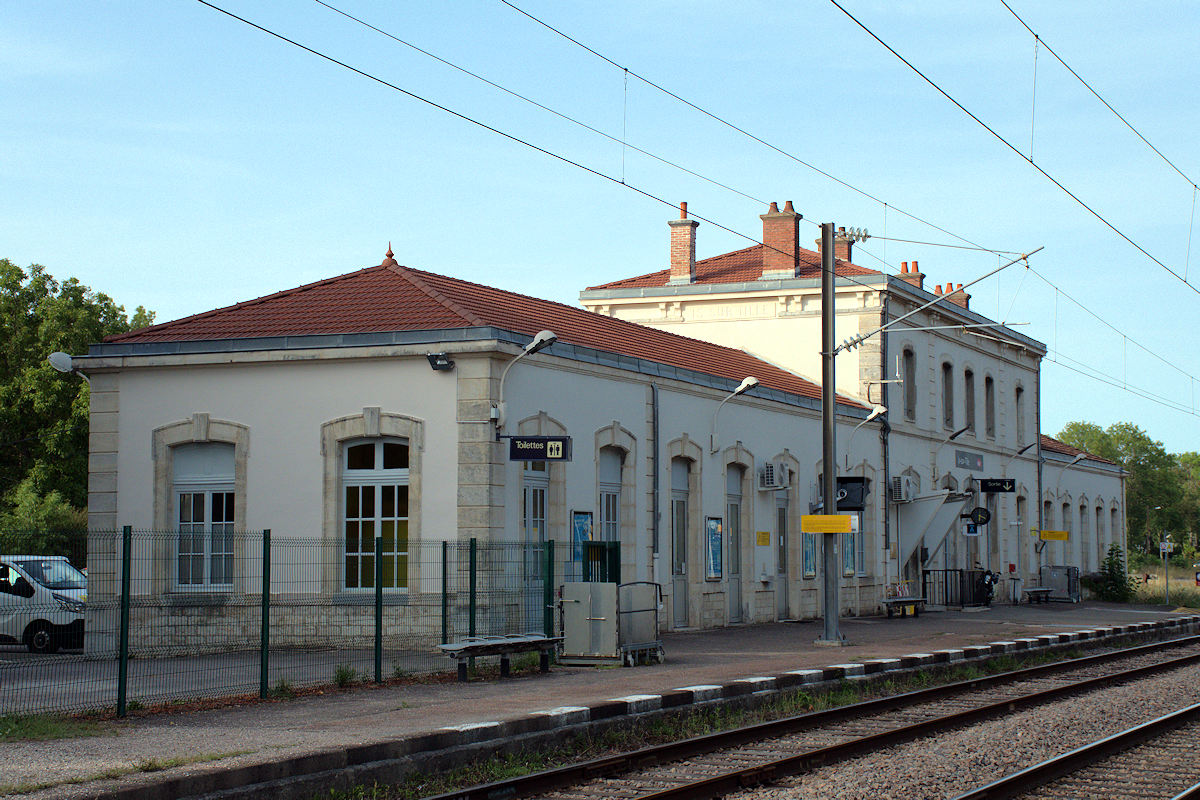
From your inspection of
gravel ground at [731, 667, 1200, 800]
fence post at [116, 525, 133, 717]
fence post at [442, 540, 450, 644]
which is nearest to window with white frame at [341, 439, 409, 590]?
fence post at [442, 540, 450, 644]

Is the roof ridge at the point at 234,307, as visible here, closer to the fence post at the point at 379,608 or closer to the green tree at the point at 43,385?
the fence post at the point at 379,608

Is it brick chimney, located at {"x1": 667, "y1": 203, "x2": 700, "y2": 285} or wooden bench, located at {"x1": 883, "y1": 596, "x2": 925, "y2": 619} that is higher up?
brick chimney, located at {"x1": 667, "y1": 203, "x2": 700, "y2": 285}

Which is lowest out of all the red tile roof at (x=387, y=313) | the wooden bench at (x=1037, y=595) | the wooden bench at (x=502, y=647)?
the wooden bench at (x=1037, y=595)

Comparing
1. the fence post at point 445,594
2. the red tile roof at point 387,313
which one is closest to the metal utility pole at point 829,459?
the red tile roof at point 387,313

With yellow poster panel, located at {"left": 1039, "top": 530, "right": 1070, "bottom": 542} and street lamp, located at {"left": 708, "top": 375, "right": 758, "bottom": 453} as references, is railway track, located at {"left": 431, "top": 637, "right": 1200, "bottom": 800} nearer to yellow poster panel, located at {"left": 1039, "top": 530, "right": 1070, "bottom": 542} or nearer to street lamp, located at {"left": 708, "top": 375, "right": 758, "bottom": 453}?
street lamp, located at {"left": 708, "top": 375, "right": 758, "bottom": 453}

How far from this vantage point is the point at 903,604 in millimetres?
32219

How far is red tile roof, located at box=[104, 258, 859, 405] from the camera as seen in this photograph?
812 inches

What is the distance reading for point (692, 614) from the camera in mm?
24562

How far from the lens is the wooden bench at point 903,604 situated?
3183 centimetres

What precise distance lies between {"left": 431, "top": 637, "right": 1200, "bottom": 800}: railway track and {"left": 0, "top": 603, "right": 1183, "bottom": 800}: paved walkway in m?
1.37

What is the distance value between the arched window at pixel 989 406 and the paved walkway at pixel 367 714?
19.7 m

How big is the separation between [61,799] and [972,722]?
8903 mm

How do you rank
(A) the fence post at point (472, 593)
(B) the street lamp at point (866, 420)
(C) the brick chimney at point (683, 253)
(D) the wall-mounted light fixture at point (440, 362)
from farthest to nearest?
(C) the brick chimney at point (683, 253), (B) the street lamp at point (866, 420), (D) the wall-mounted light fixture at point (440, 362), (A) the fence post at point (472, 593)

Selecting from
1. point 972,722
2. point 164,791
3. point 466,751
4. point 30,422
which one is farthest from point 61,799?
point 30,422
